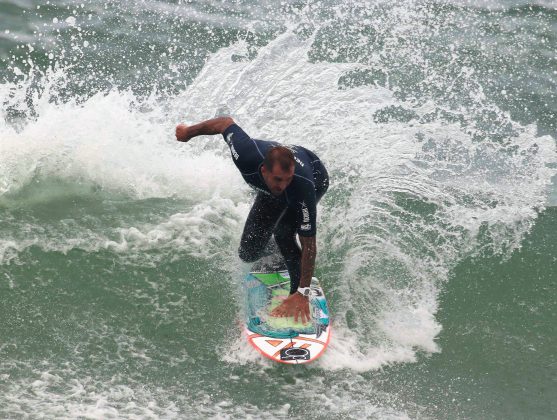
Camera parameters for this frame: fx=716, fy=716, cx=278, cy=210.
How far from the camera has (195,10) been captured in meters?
12.3

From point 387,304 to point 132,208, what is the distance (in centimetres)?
294

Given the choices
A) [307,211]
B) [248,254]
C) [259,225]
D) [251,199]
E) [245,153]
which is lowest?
[251,199]

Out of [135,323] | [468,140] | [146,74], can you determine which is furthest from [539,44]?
[135,323]

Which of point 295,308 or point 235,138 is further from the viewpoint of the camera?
point 295,308

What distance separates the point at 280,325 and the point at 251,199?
6.99 feet

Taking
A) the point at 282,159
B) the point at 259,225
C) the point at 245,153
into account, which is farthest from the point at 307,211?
the point at 259,225

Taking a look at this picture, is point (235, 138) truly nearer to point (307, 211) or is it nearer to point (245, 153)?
point (245, 153)

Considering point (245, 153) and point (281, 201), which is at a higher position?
point (245, 153)

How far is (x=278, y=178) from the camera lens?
16.5ft

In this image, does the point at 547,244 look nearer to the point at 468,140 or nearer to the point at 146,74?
the point at 468,140

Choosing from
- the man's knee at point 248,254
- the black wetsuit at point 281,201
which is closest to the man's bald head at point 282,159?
the black wetsuit at point 281,201

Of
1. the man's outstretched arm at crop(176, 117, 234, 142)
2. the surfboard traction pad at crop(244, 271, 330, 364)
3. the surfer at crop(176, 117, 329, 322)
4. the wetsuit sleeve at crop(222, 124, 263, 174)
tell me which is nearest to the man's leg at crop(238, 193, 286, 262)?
the surfer at crop(176, 117, 329, 322)

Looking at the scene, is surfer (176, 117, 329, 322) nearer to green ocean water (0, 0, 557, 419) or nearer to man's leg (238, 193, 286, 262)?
man's leg (238, 193, 286, 262)

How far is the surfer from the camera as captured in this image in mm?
5129
